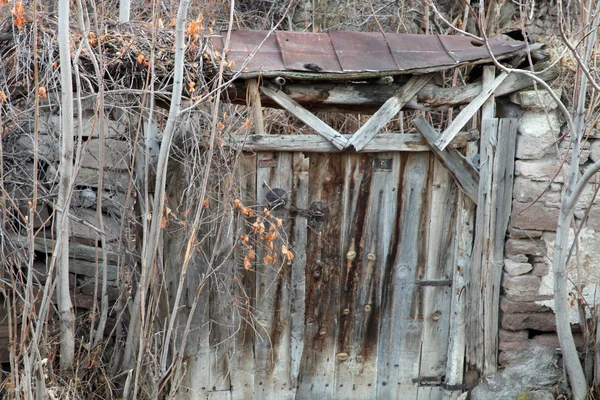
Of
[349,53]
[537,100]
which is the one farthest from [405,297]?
[349,53]

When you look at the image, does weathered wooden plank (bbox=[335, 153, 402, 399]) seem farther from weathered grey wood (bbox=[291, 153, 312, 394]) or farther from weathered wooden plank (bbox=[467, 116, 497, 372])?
weathered wooden plank (bbox=[467, 116, 497, 372])

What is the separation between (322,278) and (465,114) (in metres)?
1.36

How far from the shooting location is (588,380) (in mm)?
3924

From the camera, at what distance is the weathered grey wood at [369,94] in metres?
3.80

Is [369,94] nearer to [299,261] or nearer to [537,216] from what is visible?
[299,261]

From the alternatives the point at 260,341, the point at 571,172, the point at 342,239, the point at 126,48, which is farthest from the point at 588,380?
the point at 126,48

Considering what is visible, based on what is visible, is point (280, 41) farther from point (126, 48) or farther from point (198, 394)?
point (198, 394)

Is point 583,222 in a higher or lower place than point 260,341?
higher

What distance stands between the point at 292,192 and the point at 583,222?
1.76 metres

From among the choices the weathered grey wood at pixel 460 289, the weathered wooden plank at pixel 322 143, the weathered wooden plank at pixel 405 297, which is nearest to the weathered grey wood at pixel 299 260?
the weathered wooden plank at pixel 322 143

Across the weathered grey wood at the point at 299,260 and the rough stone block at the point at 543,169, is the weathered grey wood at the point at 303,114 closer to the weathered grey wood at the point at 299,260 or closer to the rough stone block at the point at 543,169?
the weathered grey wood at the point at 299,260

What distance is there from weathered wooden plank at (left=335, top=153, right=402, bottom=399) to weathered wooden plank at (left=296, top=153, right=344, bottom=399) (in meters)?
0.06

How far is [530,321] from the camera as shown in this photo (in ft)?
13.1

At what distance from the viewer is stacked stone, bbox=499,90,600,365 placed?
3844mm
